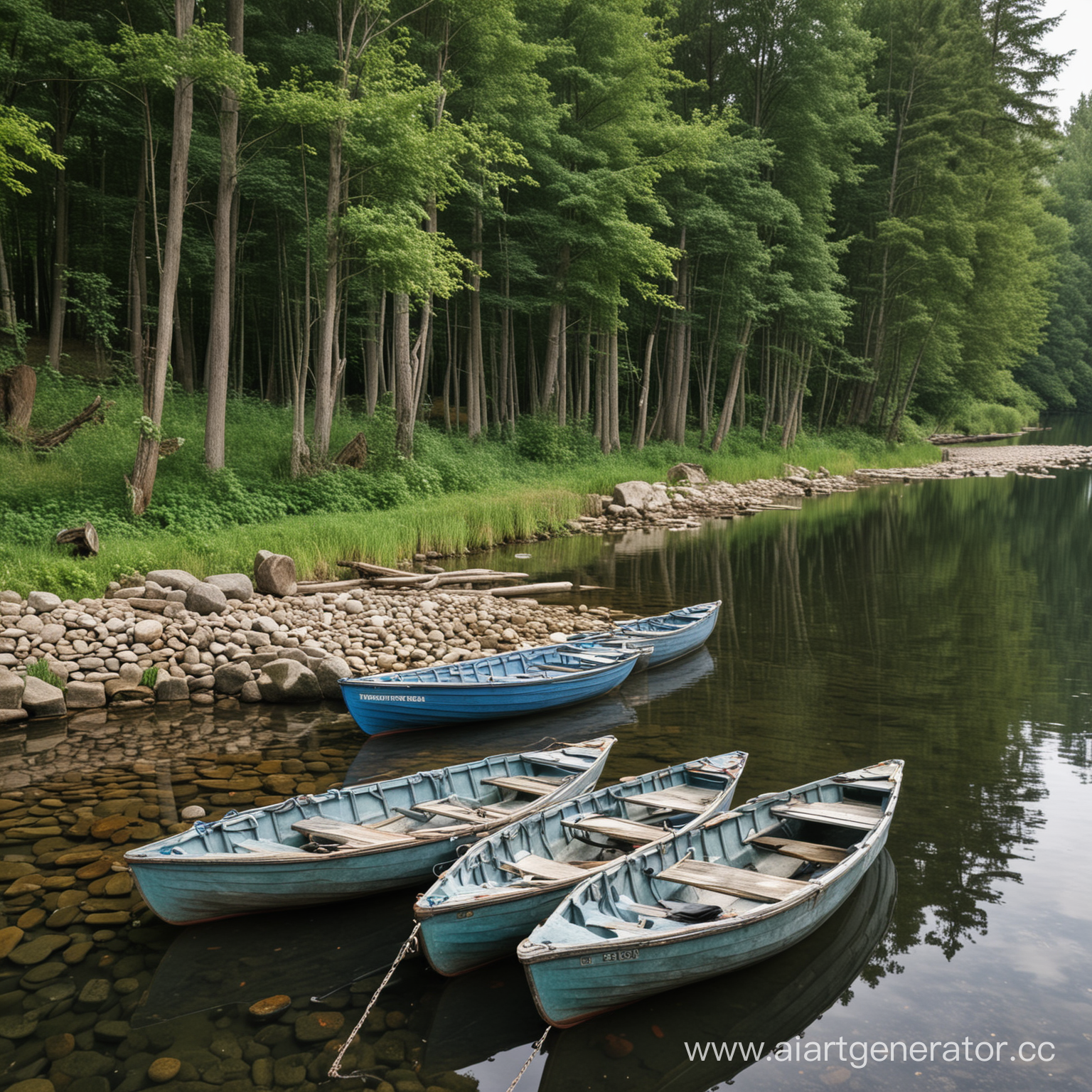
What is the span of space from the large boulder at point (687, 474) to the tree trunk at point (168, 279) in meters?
20.1

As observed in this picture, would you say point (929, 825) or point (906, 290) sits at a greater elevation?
point (906, 290)

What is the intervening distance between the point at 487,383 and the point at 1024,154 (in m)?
31.1

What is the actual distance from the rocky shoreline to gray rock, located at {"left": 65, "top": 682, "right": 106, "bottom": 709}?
0.01 m

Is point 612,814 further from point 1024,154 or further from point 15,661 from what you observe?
point 1024,154

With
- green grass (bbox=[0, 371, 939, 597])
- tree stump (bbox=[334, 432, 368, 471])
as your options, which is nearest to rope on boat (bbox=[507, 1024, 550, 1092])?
green grass (bbox=[0, 371, 939, 597])

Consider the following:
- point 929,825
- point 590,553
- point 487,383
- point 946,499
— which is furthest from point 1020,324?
point 929,825

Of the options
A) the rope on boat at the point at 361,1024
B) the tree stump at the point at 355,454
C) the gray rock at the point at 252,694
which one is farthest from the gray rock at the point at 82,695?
the tree stump at the point at 355,454

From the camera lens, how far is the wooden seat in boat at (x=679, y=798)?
719 centimetres

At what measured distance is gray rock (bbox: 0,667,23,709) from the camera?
33.4 feet

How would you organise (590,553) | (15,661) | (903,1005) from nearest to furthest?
(903,1005)
(15,661)
(590,553)

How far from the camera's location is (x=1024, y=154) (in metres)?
45.4

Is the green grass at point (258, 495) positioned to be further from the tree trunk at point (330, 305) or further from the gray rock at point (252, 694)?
the gray rock at point (252, 694)

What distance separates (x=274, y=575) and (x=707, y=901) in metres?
10.4

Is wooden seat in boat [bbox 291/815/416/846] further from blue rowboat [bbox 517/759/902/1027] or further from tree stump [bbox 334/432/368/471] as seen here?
tree stump [bbox 334/432/368/471]
